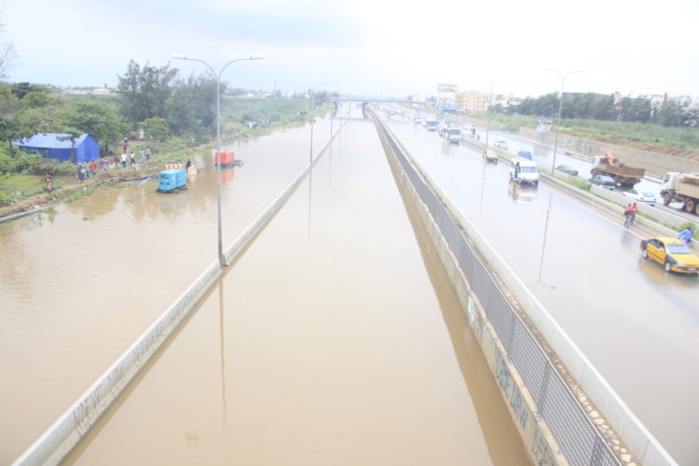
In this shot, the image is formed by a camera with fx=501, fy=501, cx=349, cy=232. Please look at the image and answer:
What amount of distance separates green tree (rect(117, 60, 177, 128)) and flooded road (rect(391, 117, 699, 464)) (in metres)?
38.8

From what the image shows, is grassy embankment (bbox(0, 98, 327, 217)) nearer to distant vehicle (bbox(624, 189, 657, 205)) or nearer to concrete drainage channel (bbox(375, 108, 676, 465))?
concrete drainage channel (bbox(375, 108, 676, 465))

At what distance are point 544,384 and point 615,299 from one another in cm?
736

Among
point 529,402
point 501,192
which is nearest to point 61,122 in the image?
point 501,192

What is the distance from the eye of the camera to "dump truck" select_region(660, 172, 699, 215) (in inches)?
1031

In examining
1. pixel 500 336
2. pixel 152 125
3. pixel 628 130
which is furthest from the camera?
pixel 628 130

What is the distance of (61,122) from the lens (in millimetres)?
33281

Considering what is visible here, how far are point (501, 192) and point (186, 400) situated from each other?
25576 mm

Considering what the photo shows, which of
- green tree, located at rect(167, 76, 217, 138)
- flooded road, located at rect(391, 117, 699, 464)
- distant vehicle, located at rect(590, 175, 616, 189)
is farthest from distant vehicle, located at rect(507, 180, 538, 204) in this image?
green tree, located at rect(167, 76, 217, 138)

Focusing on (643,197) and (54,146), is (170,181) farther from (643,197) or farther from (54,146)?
(643,197)

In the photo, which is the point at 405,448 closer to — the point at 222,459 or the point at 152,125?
the point at 222,459

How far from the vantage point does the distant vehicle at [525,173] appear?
111 feet

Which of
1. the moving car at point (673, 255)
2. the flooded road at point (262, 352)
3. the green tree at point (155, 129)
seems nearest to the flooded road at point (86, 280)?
the flooded road at point (262, 352)

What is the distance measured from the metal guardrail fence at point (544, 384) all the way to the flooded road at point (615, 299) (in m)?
1.99

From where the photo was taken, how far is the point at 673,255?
1656 cm
